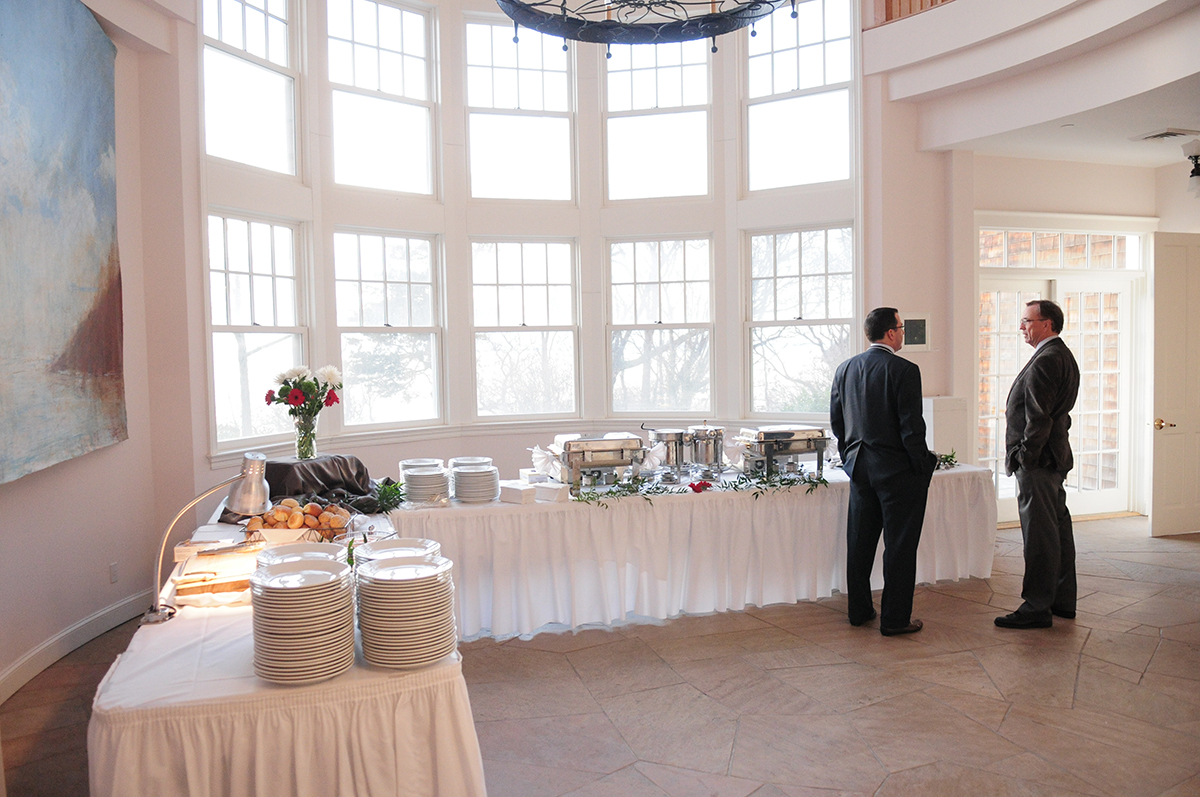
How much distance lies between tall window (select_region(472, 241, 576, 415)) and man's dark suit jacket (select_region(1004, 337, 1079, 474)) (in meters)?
3.61

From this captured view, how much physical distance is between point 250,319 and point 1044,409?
4776 mm

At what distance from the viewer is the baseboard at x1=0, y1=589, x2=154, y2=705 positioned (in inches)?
146

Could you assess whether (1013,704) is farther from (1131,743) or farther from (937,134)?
(937,134)

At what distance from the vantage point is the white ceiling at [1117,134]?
4.99 meters

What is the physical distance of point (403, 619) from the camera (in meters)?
2.09

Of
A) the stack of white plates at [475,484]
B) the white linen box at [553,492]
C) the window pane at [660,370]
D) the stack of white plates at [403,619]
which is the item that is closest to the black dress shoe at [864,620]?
the white linen box at [553,492]

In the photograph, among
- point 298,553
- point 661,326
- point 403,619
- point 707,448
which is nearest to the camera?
point 403,619

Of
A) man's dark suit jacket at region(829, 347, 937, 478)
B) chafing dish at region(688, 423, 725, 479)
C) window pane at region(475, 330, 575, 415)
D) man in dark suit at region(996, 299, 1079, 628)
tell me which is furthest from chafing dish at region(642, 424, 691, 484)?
window pane at region(475, 330, 575, 415)

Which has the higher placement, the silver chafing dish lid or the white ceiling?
the white ceiling

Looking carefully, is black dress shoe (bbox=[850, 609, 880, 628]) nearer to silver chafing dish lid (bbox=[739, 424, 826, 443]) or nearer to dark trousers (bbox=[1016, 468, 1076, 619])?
dark trousers (bbox=[1016, 468, 1076, 619])

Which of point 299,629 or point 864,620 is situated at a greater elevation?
point 299,629

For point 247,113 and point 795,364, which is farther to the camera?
point 795,364

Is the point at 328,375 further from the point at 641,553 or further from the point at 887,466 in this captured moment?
the point at 887,466

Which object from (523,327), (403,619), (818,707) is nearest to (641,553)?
(818,707)
